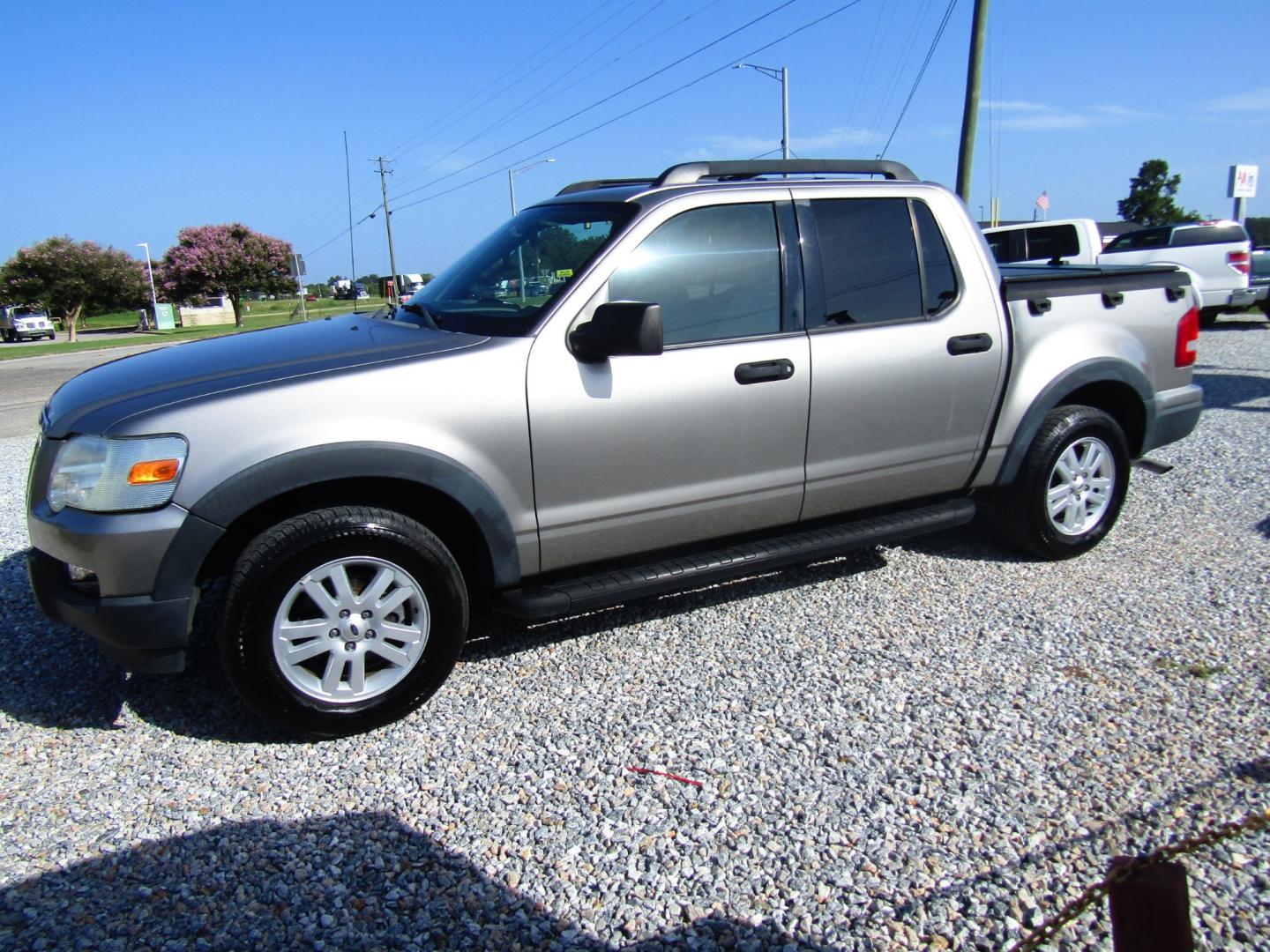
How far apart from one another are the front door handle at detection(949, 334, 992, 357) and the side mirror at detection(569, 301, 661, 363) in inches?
64.6

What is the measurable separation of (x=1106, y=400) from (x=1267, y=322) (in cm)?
1513

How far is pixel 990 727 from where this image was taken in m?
3.22

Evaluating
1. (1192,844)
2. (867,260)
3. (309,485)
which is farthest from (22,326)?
(1192,844)

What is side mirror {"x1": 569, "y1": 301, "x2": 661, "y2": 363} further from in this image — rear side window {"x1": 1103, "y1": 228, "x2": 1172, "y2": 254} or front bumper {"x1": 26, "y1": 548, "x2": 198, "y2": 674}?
rear side window {"x1": 1103, "y1": 228, "x2": 1172, "y2": 254}

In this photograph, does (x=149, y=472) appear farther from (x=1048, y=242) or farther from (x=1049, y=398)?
(x=1048, y=242)

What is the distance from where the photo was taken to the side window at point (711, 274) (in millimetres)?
3641

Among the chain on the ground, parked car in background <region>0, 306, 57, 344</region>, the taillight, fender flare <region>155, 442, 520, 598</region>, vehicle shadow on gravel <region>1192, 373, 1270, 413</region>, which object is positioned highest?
parked car in background <region>0, 306, 57, 344</region>

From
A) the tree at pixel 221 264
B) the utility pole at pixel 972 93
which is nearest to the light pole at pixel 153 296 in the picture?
the tree at pixel 221 264

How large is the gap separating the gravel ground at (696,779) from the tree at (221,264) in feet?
167

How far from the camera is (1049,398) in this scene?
14.8 feet

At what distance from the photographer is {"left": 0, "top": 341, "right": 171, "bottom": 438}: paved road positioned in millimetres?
11539

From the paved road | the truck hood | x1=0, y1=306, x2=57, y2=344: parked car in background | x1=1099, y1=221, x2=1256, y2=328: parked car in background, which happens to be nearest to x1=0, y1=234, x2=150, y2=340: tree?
x1=0, y1=306, x2=57, y2=344: parked car in background

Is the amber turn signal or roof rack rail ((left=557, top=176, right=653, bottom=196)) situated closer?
the amber turn signal

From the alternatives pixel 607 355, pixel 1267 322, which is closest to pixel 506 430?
pixel 607 355
